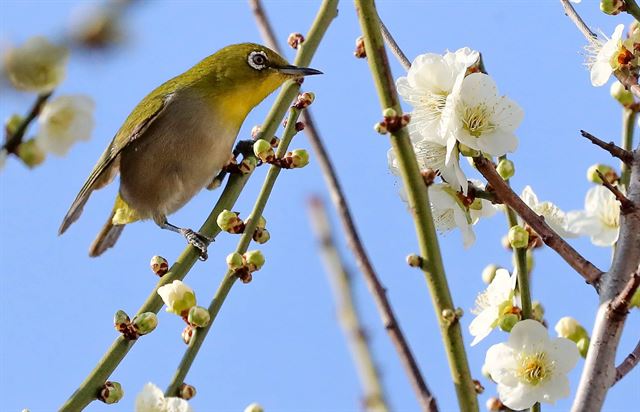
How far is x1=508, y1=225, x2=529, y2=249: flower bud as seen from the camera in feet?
8.81

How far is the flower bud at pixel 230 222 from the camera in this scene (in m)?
2.87

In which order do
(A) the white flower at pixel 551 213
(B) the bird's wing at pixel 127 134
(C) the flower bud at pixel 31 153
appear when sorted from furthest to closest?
(B) the bird's wing at pixel 127 134, (A) the white flower at pixel 551 213, (C) the flower bud at pixel 31 153

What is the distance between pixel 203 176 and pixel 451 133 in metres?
2.79

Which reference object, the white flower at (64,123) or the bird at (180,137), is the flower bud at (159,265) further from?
the bird at (180,137)

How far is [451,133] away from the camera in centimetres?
260

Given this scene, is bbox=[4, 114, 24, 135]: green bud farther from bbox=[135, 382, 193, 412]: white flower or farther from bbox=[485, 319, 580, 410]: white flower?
bbox=[485, 319, 580, 410]: white flower

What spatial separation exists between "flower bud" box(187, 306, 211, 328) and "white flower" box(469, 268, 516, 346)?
0.87 metres

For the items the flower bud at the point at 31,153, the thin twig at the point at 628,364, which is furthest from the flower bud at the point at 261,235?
the thin twig at the point at 628,364

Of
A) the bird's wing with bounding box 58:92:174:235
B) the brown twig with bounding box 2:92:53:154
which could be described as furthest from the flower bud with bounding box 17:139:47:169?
the bird's wing with bounding box 58:92:174:235

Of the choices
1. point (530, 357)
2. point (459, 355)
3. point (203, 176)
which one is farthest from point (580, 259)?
point (203, 176)

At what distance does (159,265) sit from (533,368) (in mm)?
1277

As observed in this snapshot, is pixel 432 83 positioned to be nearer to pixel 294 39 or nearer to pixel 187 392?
pixel 294 39

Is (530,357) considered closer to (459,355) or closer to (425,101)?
(459,355)

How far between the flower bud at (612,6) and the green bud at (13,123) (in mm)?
2054
